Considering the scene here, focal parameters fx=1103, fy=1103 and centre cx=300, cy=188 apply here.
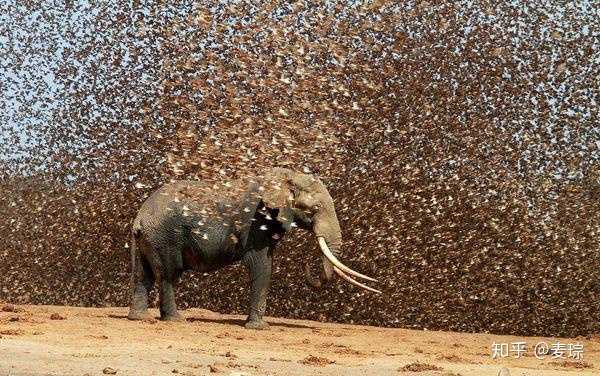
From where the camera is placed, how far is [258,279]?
55.0ft

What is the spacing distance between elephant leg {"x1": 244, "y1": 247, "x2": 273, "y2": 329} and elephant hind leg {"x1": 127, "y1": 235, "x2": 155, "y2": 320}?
173cm

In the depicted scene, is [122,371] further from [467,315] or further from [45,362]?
[467,315]

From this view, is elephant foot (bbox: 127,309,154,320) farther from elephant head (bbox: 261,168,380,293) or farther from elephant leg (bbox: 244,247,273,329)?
elephant head (bbox: 261,168,380,293)

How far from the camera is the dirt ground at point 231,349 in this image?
11539 millimetres

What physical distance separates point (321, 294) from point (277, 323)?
8.16 ft

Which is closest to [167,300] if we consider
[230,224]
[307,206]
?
[230,224]

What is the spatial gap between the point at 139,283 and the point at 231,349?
4.06 meters

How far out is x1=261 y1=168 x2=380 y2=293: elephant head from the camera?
642 inches

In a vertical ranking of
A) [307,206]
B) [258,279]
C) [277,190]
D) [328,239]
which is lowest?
[258,279]

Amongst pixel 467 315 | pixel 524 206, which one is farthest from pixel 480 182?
pixel 467 315

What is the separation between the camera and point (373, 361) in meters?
13.5

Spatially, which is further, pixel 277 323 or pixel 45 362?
pixel 277 323

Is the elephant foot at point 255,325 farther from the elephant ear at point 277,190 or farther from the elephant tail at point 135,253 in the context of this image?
the elephant tail at point 135,253

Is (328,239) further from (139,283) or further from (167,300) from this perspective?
(139,283)
